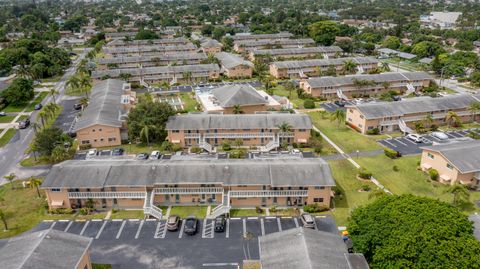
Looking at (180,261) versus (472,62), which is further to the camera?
(472,62)

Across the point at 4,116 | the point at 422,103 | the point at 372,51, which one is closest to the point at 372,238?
the point at 422,103

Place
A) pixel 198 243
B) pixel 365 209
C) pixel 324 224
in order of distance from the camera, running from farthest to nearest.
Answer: pixel 324 224, pixel 198 243, pixel 365 209

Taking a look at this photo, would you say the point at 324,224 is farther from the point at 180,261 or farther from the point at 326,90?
the point at 326,90

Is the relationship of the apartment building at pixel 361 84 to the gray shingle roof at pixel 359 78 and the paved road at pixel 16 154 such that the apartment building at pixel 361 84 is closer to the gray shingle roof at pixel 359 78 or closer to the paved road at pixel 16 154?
the gray shingle roof at pixel 359 78

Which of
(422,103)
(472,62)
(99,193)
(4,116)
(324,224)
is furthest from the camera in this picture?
(472,62)

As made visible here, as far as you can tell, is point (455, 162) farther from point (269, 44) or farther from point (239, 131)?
point (269, 44)

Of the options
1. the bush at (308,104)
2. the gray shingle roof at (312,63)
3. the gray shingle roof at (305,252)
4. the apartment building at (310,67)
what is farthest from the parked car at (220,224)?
the gray shingle roof at (312,63)
